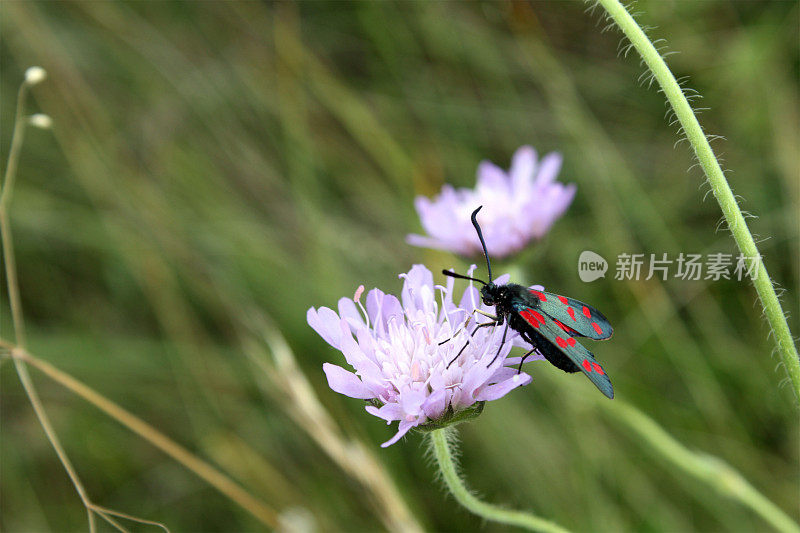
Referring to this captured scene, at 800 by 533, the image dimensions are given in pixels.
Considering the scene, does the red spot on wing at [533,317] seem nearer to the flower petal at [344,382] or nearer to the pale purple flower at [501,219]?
the flower petal at [344,382]

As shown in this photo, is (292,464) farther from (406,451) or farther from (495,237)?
(495,237)

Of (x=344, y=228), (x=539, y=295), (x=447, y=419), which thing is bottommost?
(x=344, y=228)

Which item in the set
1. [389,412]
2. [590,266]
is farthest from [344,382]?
[590,266]

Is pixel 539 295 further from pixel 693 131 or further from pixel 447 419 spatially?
pixel 693 131

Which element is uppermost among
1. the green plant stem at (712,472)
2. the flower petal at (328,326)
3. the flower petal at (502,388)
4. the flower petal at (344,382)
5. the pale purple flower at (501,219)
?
the flower petal at (328,326)

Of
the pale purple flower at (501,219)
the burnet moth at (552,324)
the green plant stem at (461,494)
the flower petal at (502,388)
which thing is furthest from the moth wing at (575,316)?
the pale purple flower at (501,219)

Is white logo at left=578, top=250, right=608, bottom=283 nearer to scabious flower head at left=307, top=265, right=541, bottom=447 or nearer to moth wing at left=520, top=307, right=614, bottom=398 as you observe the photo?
scabious flower head at left=307, top=265, right=541, bottom=447

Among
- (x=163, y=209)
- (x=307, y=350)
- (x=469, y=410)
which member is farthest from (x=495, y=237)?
(x=163, y=209)
